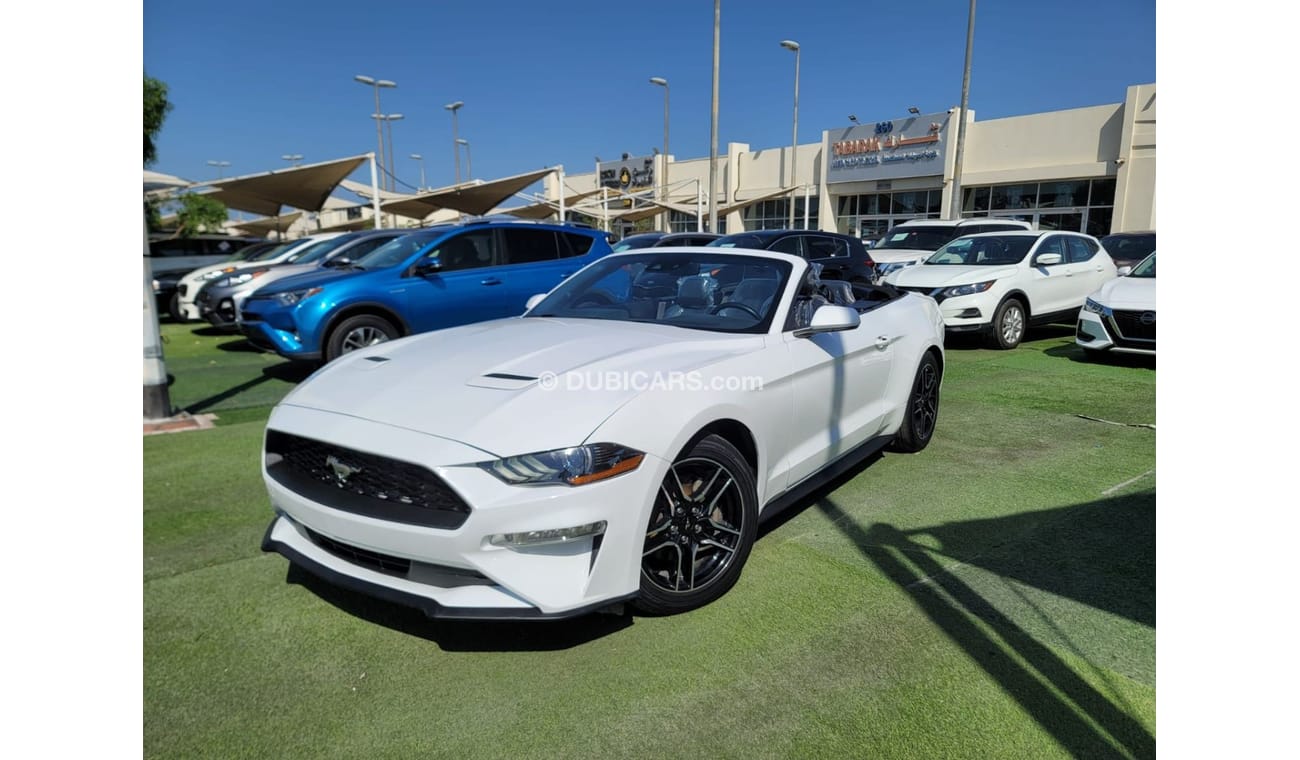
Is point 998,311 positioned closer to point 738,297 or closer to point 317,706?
point 738,297

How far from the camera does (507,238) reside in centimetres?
909

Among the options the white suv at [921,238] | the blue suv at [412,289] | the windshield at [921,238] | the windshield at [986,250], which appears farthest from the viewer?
the windshield at [921,238]

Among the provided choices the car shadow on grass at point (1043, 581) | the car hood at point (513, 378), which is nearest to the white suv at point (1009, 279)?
the car shadow on grass at point (1043, 581)

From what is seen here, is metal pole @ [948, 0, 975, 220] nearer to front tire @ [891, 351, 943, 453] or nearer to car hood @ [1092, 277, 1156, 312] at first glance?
car hood @ [1092, 277, 1156, 312]

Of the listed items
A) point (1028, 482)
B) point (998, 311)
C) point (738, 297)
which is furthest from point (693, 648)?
point (998, 311)

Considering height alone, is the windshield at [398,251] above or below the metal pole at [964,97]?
below

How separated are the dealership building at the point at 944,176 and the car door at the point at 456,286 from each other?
12214mm

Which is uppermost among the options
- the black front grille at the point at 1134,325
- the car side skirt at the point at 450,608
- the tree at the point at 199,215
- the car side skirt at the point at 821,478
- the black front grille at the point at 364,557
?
the tree at the point at 199,215

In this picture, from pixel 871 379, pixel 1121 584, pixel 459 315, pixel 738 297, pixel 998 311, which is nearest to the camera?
pixel 1121 584

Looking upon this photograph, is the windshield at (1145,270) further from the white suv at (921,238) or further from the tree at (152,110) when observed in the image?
the tree at (152,110)

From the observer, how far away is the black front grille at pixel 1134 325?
8.34 m

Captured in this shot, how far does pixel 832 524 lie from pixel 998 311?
7.24 m

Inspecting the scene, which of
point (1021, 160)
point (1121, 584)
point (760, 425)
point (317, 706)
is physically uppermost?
point (1021, 160)

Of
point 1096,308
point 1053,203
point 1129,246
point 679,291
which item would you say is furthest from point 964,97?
point 679,291
